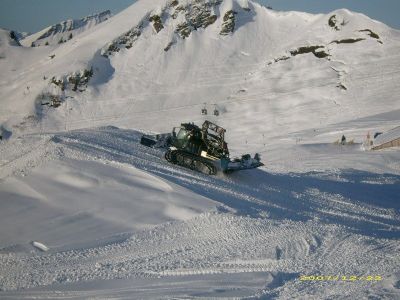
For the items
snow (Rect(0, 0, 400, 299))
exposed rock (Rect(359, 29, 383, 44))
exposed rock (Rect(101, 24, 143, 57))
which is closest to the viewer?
snow (Rect(0, 0, 400, 299))

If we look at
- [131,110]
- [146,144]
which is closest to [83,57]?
[131,110]

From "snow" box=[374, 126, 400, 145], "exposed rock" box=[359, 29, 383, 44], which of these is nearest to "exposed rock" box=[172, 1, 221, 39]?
"exposed rock" box=[359, 29, 383, 44]

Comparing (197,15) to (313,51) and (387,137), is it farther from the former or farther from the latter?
(387,137)

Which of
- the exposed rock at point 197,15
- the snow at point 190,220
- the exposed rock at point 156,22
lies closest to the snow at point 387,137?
the snow at point 190,220

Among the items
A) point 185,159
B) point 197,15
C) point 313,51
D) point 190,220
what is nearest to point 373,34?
point 313,51

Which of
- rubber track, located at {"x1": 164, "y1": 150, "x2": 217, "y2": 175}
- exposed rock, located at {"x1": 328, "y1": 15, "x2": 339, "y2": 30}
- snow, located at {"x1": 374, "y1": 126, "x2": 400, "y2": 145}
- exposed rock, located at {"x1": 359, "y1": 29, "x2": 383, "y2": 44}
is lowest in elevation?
rubber track, located at {"x1": 164, "y1": 150, "x2": 217, "y2": 175}

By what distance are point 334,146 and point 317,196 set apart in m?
15.2

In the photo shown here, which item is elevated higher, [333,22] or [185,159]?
[333,22]

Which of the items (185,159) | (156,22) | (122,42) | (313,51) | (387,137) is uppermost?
(156,22)

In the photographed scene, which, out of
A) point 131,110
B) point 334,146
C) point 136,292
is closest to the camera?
point 136,292

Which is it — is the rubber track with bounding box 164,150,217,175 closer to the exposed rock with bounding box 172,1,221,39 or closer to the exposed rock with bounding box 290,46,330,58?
the exposed rock with bounding box 290,46,330,58

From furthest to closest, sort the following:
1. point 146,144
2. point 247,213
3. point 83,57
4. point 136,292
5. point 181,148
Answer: point 83,57 < point 146,144 < point 181,148 < point 247,213 < point 136,292

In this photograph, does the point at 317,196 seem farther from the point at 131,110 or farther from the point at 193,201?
the point at 131,110

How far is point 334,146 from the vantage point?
28984 mm
